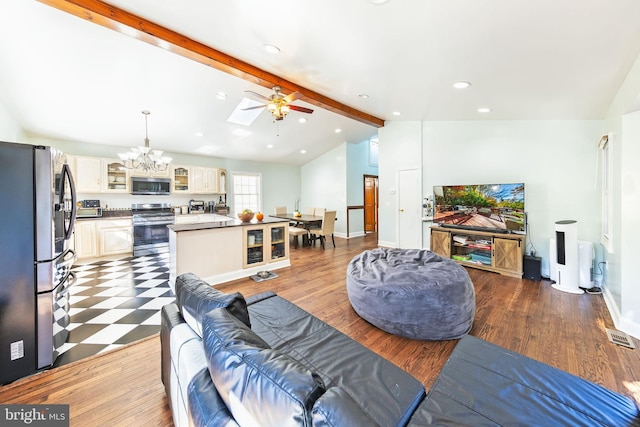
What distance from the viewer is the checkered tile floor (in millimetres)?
2266

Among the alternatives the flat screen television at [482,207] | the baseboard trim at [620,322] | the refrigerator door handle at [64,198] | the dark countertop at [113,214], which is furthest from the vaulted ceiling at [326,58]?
the baseboard trim at [620,322]

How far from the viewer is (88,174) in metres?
5.08

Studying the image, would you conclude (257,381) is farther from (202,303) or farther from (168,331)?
(168,331)

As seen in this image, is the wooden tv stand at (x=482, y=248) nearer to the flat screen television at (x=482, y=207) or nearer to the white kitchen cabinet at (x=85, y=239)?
the flat screen television at (x=482, y=207)

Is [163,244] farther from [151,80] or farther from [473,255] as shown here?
[473,255]

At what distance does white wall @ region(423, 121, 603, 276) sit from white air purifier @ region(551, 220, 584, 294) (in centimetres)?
52

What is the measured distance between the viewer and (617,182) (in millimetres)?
2611

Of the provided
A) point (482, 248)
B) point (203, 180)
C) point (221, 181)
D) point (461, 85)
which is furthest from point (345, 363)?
point (221, 181)

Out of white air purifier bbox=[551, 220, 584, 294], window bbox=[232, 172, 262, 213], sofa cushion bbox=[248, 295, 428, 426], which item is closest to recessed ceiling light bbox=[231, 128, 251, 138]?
window bbox=[232, 172, 262, 213]


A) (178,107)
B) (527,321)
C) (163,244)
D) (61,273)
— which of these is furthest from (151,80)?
(527,321)

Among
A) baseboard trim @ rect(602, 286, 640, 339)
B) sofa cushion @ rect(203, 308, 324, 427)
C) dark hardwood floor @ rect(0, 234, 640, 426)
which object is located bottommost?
dark hardwood floor @ rect(0, 234, 640, 426)

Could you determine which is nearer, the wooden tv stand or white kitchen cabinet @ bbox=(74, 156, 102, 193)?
the wooden tv stand

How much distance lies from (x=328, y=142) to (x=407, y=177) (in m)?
2.66

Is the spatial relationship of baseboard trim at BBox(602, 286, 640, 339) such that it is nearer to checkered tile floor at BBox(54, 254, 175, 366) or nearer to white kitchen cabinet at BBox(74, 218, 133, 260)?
checkered tile floor at BBox(54, 254, 175, 366)
